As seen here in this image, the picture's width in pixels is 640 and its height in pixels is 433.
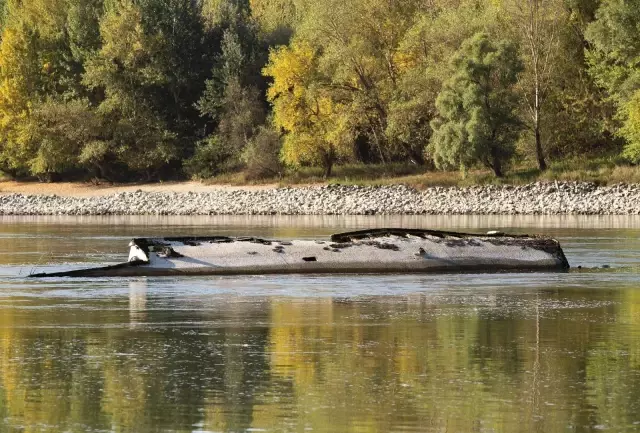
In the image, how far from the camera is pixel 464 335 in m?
19.3

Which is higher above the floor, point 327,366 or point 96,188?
point 96,188

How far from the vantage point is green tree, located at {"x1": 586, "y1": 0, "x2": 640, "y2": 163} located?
71125 millimetres

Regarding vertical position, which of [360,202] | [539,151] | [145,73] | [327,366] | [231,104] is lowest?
[327,366]

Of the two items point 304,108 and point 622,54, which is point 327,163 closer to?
point 304,108

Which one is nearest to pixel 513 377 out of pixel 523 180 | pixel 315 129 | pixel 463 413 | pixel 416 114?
pixel 463 413

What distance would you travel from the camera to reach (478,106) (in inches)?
2808

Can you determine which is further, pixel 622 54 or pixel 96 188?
pixel 96 188

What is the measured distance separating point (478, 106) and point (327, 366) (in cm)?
5600

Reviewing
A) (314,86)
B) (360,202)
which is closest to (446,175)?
(360,202)

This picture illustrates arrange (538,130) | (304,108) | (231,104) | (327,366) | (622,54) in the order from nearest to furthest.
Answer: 1. (327,366)
2. (622,54)
3. (538,130)
4. (304,108)
5. (231,104)

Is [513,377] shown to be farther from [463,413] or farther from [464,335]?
[464,335]

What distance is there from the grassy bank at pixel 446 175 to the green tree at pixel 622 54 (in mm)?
1769

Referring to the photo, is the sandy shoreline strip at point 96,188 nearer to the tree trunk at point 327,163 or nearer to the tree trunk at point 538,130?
the tree trunk at point 327,163

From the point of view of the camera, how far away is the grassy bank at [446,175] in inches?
2783
